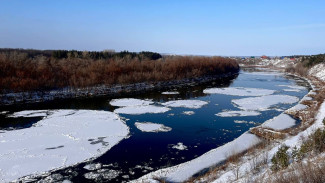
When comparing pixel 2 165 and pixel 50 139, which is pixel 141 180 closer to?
pixel 2 165

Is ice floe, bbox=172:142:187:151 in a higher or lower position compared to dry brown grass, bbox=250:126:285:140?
lower

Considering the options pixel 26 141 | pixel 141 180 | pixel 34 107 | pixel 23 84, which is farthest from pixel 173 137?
pixel 23 84

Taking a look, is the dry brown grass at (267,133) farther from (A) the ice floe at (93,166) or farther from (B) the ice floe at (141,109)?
(B) the ice floe at (141,109)

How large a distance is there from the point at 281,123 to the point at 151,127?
243 inches

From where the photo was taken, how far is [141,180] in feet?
21.7

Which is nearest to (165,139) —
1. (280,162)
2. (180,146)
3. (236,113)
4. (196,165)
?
(180,146)

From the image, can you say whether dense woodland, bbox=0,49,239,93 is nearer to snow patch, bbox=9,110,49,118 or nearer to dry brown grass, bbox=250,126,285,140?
snow patch, bbox=9,110,49,118

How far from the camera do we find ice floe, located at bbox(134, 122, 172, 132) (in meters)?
11.5

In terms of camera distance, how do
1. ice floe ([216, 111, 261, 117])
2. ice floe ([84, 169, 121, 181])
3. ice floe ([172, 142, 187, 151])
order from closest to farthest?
ice floe ([84, 169, 121, 181]) → ice floe ([172, 142, 187, 151]) → ice floe ([216, 111, 261, 117])

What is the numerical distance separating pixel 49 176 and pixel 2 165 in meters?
1.80

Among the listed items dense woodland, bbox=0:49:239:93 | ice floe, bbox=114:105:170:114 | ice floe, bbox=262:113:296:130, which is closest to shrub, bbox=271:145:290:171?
ice floe, bbox=262:113:296:130

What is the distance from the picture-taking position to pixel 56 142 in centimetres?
961

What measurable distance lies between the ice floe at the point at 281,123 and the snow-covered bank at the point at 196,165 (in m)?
2.27

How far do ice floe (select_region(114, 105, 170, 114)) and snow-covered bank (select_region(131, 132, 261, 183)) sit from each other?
7.36 metres
